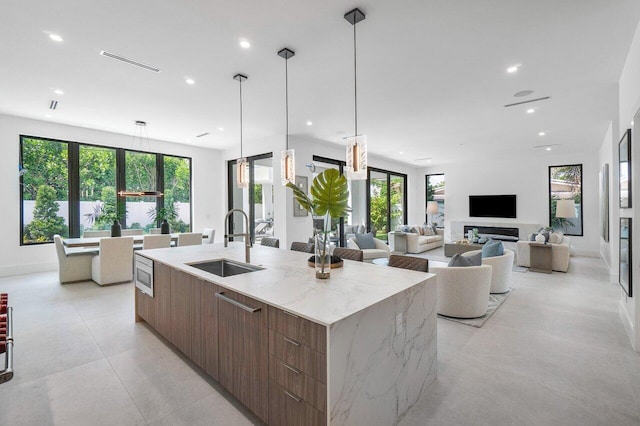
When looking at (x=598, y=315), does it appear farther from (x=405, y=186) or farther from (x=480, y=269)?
(x=405, y=186)

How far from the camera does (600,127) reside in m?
5.88

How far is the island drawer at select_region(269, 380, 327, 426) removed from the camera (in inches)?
55.1

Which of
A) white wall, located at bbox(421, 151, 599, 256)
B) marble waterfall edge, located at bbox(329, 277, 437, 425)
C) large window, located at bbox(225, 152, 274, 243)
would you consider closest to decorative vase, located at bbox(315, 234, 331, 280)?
marble waterfall edge, located at bbox(329, 277, 437, 425)

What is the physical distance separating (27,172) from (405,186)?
10.3m

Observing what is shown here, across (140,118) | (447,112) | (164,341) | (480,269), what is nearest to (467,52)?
(447,112)

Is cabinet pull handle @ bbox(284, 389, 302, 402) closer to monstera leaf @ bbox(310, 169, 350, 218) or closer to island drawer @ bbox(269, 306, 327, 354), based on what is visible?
island drawer @ bbox(269, 306, 327, 354)

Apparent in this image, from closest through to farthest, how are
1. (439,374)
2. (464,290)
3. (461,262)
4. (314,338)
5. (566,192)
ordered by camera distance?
(314,338), (439,374), (464,290), (461,262), (566,192)

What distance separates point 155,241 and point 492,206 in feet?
32.0

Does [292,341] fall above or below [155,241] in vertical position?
below

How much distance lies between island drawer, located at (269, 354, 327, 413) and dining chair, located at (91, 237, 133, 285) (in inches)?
182

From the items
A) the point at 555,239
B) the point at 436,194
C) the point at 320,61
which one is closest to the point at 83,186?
the point at 320,61

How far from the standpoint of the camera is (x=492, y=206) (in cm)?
977

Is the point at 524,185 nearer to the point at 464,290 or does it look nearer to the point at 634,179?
the point at 634,179

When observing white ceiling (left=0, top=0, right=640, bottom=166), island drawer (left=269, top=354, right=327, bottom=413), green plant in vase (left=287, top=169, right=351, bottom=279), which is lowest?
island drawer (left=269, top=354, right=327, bottom=413)
